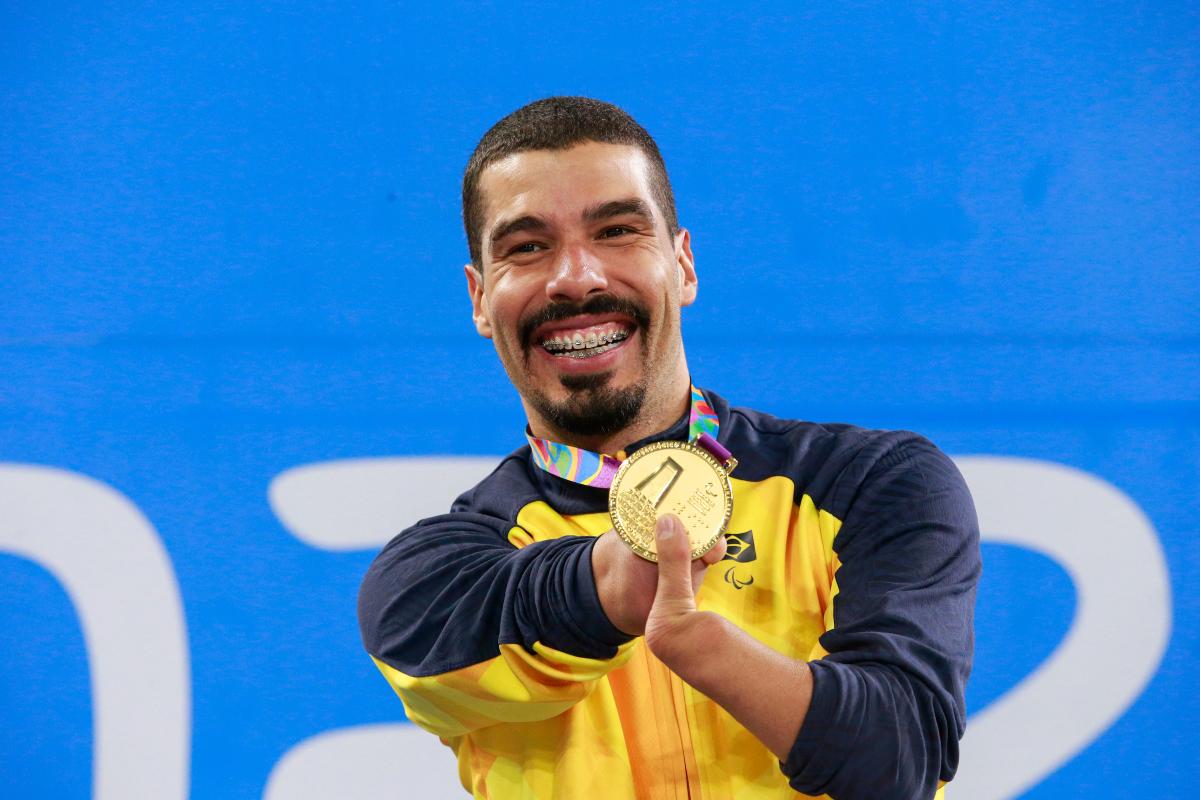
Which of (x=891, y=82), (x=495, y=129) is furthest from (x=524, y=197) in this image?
(x=891, y=82)

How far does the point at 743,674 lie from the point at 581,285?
1.82 ft

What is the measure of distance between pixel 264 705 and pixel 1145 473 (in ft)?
5.48

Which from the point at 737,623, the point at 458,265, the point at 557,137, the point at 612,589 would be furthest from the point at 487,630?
the point at 458,265

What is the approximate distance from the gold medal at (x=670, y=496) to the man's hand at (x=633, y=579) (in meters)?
0.02

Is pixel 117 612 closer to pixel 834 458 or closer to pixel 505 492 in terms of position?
pixel 505 492

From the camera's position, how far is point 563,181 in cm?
143

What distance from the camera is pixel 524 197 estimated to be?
144cm

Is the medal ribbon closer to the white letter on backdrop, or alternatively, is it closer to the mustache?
the mustache

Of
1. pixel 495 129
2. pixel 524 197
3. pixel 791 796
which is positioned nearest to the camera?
pixel 791 796

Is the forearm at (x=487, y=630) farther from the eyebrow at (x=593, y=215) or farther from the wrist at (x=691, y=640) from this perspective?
the eyebrow at (x=593, y=215)

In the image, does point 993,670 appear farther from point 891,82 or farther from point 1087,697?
point 891,82

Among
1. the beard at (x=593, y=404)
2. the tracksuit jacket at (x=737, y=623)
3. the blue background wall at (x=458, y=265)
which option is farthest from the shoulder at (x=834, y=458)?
the blue background wall at (x=458, y=265)

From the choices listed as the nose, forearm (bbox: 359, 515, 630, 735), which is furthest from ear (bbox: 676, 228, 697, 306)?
forearm (bbox: 359, 515, 630, 735)

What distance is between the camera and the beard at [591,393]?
1.40 meters
